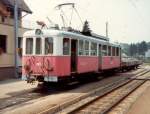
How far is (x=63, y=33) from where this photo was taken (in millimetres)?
19203

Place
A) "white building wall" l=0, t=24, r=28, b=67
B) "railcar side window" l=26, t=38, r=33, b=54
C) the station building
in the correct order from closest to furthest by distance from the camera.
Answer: "railcar side window" l=26, t=38, r=33, b=54 → the station building → "white building wall" l=0, t=24, r=28, b=67

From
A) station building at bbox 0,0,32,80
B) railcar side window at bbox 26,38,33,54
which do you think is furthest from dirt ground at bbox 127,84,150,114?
station building at bbox 0,0,32,80

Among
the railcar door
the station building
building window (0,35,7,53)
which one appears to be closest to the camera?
the railcar door

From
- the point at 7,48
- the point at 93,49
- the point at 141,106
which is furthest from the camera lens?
the point at 7,48

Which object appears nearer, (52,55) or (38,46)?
(52,55)

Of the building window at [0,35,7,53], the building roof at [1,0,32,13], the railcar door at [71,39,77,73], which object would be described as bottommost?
the railcar door at [71,39,77,73]

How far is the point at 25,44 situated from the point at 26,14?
12.3 meters

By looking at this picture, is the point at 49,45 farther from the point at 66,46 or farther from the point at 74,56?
the point at 74,56

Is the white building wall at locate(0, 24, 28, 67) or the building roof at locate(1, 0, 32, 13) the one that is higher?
the building roof at locate(1, 0, 32, 13)

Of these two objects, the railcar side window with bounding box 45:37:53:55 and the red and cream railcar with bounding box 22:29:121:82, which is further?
the railcar side window with bounding box 45:37:53:55

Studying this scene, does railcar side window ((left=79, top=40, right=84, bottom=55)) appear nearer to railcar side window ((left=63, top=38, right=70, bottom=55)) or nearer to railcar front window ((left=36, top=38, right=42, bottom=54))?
railcar side window ((left=63, top=38, right=70, bottom=55))

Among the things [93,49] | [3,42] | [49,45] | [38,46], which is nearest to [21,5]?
[3,42]

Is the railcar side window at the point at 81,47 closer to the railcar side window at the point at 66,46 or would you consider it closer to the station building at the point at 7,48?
the railcar side window at the point at 66,46

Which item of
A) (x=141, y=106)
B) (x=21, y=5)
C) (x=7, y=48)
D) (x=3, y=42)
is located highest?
(x=21, y=5)
